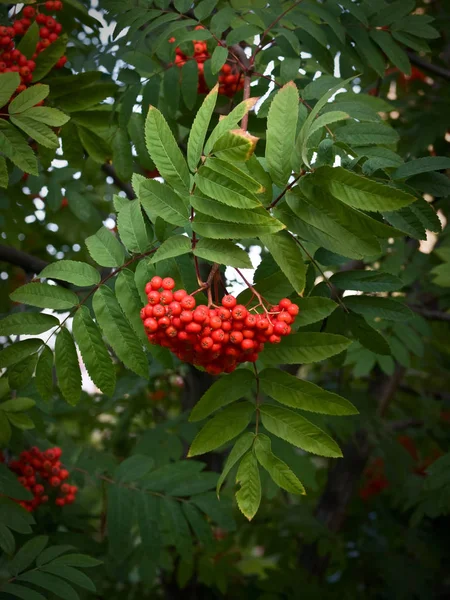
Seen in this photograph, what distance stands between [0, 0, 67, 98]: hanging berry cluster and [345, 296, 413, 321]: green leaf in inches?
45.1

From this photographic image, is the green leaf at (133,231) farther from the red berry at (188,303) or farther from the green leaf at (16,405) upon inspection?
the green leaf at (16,405)

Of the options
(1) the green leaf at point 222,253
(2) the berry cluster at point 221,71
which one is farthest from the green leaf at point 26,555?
(2) the berry cluster at point 221,71

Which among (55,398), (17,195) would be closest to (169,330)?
(17,195)

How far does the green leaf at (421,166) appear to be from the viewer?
1.36m

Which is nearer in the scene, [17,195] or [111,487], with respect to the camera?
[111,487]

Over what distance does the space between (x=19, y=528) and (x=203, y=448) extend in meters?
0.76

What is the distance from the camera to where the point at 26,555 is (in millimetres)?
1768

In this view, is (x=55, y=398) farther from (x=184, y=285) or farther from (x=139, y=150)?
(x=184, y=285)

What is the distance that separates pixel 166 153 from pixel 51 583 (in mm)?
1206

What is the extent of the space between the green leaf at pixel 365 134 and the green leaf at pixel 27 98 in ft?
2.63

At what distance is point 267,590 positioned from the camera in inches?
127

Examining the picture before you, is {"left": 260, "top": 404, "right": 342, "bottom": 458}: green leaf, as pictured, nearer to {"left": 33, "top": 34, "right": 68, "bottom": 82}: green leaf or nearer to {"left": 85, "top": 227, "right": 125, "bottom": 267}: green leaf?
{"left": 85, "top": 227, "right": 125, "bottom": 267}: green leaf

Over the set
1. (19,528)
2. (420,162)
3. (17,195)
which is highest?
(420,162)

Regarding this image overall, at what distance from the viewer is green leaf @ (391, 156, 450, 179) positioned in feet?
4.46
